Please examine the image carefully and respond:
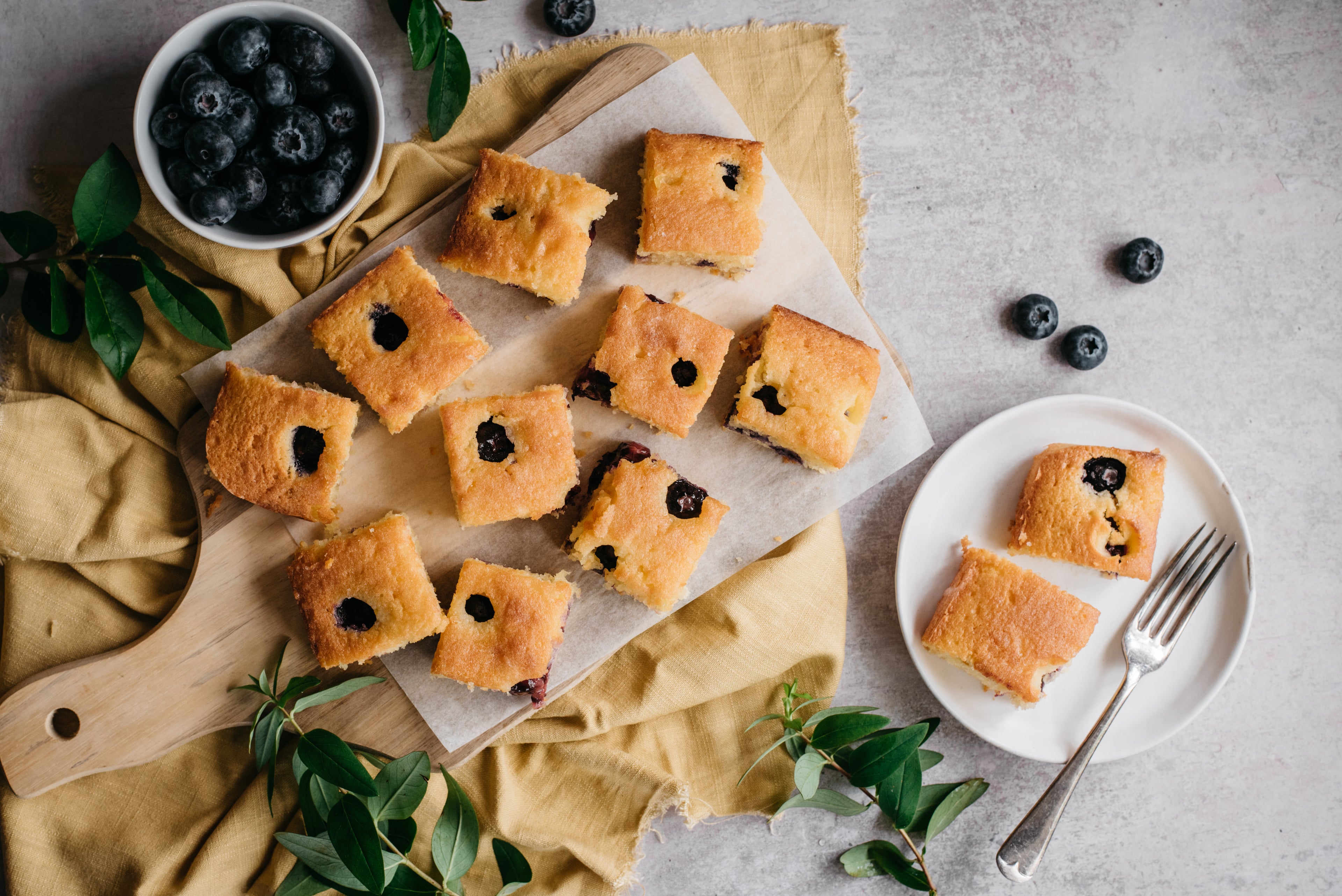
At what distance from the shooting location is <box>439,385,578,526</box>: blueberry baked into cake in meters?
3.06

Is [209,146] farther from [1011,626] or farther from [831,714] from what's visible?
[1011,626]

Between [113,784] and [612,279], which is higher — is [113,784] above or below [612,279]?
below

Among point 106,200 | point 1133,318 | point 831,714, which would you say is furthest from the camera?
point 1133,318

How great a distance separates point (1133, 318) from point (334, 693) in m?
3.54

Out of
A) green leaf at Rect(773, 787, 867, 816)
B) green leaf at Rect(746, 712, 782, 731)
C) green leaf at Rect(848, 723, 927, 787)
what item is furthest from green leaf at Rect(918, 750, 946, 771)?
green leaf at Rect(746, 712, 782, 731)

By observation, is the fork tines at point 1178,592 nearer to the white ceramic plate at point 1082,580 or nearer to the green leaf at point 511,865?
the white ceramic plate at point 1082,580

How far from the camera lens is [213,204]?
2793mm

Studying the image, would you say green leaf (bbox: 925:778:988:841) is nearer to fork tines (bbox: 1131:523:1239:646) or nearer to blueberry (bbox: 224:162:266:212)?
fork tines (bbox: 1131:523:1239:646)

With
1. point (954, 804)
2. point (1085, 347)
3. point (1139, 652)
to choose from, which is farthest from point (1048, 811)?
point (1085, 347)

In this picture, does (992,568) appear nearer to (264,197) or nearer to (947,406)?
(947,406)

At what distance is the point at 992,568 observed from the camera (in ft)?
10.8

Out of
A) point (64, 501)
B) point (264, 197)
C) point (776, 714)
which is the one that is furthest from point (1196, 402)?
point (64, 501)

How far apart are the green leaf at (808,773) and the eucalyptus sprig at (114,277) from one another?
255cm

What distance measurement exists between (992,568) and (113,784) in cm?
352
